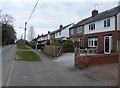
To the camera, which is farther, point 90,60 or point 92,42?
point 92,42

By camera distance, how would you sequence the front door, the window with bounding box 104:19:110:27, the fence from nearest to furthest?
1. the fence
2. the front door
3. the window with bounding box 104:19:110:27

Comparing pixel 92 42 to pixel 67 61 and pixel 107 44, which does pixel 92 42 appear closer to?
pixel 107 44

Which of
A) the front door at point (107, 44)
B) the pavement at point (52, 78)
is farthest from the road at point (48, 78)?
the front door at point (107, 44)

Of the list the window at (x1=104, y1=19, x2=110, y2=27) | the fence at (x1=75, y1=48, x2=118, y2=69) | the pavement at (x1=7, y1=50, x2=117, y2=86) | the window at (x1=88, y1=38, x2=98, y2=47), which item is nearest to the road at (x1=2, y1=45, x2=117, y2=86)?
the pavement at (x1=7, y1=50, x2=117, y2=86)

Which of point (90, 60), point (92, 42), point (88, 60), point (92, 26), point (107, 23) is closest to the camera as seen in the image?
point (88, 60)

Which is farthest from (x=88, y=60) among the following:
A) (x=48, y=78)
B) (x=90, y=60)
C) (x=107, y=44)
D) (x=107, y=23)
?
(x=107, y=23)

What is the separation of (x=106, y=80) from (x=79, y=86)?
244 centimetres

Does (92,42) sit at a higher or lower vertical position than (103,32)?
lower

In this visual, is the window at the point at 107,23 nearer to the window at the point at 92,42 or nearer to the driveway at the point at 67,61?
the window at the point at 92,42

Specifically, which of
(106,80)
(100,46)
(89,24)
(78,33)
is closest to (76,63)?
(106,80)

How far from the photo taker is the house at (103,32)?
34.5 meters

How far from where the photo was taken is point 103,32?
38594 mm

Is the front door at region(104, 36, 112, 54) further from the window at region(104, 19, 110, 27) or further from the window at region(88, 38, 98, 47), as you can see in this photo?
the window at region(88, 38, 98, 47)

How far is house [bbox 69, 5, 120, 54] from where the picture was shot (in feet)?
113
